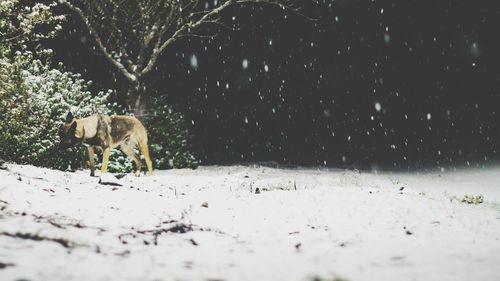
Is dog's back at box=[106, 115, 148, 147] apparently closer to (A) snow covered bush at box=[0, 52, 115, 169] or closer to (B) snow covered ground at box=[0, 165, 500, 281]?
(B) snow covered ground at box=[0, 165, 500, 281]

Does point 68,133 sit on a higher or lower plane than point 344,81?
lower

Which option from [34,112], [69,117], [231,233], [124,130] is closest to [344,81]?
[124,130]

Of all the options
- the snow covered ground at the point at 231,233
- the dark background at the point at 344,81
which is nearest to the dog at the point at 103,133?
the snow covered ground at the point at 231,233

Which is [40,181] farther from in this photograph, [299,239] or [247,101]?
[247,101]

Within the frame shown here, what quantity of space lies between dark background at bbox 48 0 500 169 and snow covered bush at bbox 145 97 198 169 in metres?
3.47

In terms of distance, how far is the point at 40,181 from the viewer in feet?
23.1

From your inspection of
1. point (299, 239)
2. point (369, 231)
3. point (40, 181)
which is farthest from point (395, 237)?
point (40, 181)

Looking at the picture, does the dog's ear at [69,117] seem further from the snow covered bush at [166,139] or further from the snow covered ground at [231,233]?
the snow covered bush at [166,139]

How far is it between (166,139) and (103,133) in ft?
12.4

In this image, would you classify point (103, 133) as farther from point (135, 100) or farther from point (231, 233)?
point (231, 233)

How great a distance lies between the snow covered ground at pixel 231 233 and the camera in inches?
133

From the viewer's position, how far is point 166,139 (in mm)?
12703

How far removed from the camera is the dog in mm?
8484

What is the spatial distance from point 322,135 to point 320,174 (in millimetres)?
8235
